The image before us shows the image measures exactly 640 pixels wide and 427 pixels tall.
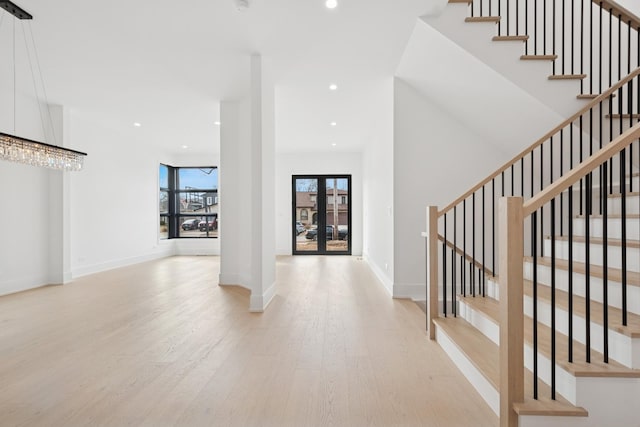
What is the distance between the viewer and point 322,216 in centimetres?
920

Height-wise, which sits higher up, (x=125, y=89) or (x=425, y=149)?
(x=125, y=89)

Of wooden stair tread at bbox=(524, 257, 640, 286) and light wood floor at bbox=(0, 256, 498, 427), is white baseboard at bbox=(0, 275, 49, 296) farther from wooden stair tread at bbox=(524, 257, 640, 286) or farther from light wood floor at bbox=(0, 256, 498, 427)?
wooden stair tread at bbox=(524, 257, 640, 286)

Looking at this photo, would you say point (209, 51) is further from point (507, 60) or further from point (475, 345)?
point (475, 345)

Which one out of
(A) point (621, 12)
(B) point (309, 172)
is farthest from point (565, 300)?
(B) point (309, 172)

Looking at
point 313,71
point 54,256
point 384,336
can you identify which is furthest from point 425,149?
point 54,256

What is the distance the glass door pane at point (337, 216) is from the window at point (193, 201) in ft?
10.3

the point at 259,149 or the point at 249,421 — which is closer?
the point at 249,421

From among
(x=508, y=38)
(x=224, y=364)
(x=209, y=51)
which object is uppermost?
(x=209, y=51)

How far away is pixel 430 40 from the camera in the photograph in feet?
11.3

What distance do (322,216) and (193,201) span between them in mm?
3691

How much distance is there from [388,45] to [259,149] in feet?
5.86

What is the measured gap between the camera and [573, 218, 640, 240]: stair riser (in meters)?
2.33

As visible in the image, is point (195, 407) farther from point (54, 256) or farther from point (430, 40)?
point (54, 256)

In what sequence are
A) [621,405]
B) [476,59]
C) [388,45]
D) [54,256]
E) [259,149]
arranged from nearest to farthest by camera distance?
[621,405] → [476,59] → [388,45] → [259,149] → [54,256]
